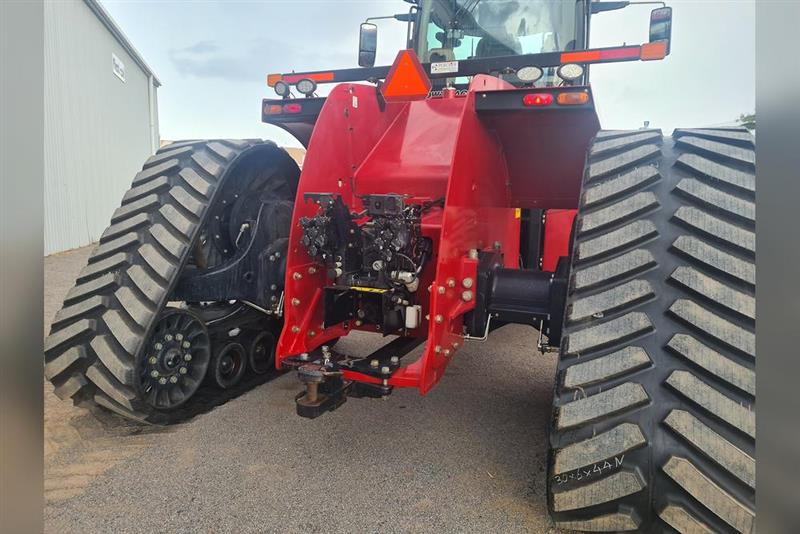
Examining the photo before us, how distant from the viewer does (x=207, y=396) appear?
3705mm

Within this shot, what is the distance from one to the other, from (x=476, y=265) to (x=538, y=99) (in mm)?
934

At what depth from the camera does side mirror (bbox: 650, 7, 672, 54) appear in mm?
3484

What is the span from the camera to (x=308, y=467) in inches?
116

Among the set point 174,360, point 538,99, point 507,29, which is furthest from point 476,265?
point 507,29

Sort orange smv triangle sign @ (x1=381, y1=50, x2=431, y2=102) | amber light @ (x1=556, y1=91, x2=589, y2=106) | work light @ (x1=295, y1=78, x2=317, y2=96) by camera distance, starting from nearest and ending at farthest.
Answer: amber light @ (x1=556, y1=91, x2=589, y2=106) → orange smv triangle sign @ (x1=381, y1=50, x2=431, y2=102) → work light @ (x1=295, y1=78, x2=317, y2=96)

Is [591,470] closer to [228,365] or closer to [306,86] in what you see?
[228,365]

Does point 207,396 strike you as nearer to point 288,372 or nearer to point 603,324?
point 288,372

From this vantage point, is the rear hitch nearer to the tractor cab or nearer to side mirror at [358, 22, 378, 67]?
the tractor cab

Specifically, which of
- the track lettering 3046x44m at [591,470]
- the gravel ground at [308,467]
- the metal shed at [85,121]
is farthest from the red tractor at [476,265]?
the metal shed at [85,121]

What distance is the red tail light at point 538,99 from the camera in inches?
115

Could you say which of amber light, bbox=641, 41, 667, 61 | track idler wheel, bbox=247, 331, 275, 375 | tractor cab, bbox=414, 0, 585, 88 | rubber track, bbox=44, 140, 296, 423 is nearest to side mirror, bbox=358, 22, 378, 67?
tractor cab, bbox=414, 0, 585, 88

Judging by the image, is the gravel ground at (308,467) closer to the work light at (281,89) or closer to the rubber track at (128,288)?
the rubber track at (128,288)

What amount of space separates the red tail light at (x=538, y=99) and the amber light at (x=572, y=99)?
5cm

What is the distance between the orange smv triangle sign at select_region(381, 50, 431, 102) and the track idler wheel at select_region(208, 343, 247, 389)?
6.60 ft
